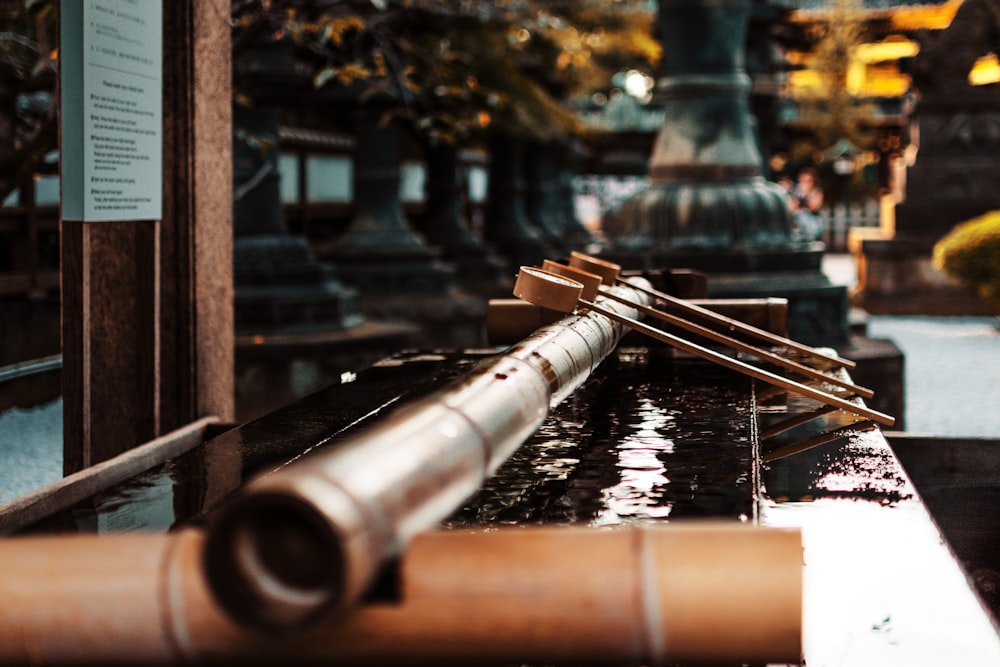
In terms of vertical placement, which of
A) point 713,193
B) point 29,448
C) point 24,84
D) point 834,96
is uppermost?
point 834,96

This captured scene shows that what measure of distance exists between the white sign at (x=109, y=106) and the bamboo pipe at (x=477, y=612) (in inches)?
90.7

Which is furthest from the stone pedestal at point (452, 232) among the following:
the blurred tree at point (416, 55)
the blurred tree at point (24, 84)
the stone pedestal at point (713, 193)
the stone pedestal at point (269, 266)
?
the blurred tree at point (24, 84)

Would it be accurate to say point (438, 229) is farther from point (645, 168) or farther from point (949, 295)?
point (645, 168)

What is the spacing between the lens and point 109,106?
3361mm

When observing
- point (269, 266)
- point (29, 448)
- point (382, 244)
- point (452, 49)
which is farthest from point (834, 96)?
point (29, 448)

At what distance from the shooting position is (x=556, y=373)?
6.49ft

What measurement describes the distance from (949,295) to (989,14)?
12.0 ft

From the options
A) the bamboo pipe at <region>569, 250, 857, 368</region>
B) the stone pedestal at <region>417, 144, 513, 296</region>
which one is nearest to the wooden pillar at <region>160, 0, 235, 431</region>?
the bamboo pipe at <region>569, 250, 857, 368</region>

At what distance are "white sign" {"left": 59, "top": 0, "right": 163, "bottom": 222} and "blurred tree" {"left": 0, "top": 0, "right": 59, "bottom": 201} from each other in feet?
1.30

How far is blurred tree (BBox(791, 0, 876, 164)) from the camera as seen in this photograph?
41.1 metres

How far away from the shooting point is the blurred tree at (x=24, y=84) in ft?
15.4

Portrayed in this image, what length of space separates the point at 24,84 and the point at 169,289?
5.92 feet

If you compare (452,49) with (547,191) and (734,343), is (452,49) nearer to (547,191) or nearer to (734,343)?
(734,343)

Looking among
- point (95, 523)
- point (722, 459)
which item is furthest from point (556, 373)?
point (95, 523)
